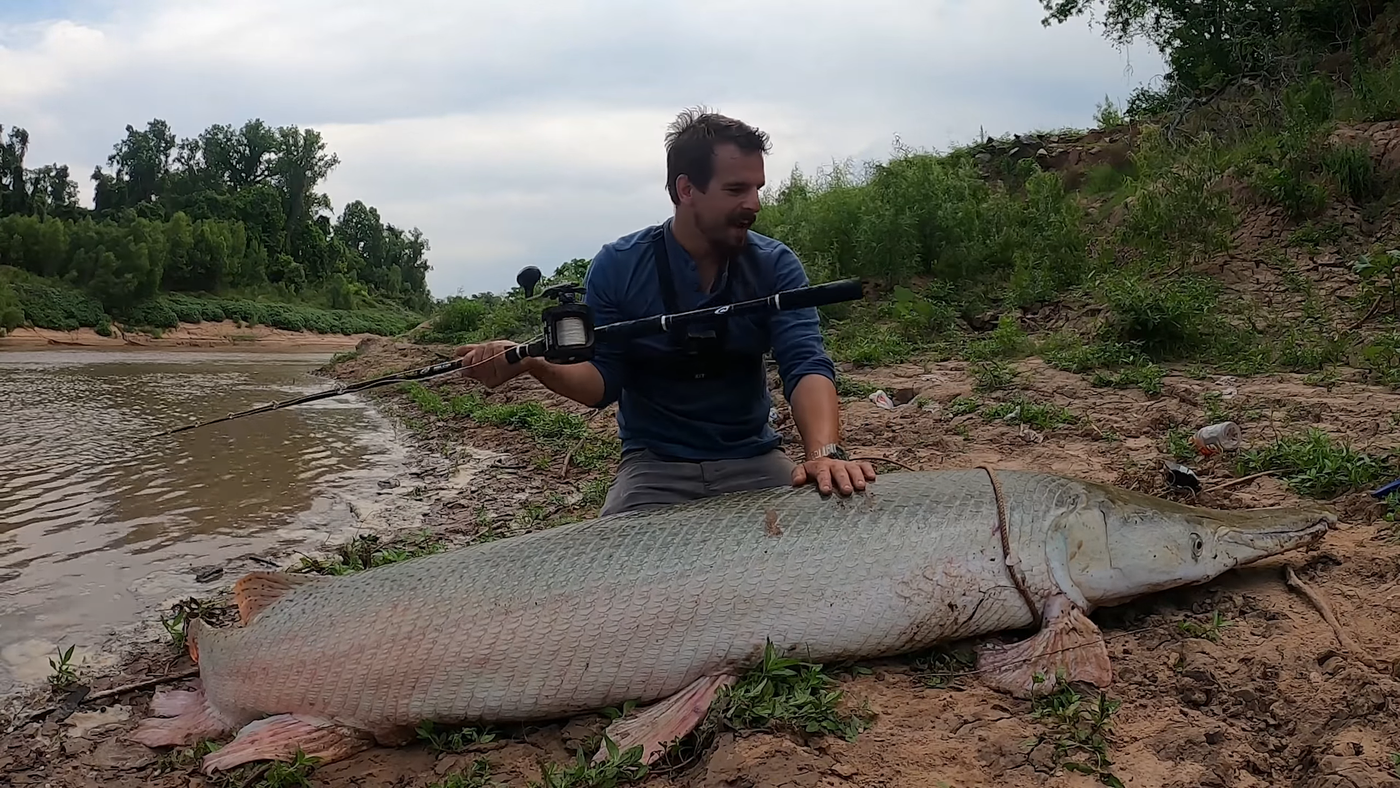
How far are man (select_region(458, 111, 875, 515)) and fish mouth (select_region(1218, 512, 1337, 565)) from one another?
4.22 ft

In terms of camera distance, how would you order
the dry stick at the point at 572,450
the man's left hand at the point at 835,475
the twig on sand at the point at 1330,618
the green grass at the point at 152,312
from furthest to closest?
the green grass at the point at 152,312 → the dry stick at the point at 572,450 → the man's left hand at the point at 835,475 → the twig on sand at the point at 1330,618

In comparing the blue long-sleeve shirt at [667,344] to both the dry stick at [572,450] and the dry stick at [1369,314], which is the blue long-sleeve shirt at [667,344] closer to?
the dry stick at [572,450]

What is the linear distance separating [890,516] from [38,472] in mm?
7512

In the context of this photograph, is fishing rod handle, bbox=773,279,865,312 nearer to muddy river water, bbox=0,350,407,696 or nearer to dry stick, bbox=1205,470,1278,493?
dry stick, bbox=1205,470,1278,493

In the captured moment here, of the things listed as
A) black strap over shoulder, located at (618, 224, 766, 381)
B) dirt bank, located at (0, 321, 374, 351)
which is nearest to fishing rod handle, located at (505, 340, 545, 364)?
black strap over shoulder, located at (618, 224, 766, 381)

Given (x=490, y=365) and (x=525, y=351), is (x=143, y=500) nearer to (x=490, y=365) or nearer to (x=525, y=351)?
(x=490, y=365)

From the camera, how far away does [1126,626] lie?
2723mm

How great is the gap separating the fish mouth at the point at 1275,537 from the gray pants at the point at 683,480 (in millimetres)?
1508

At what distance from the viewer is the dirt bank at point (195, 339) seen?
103 ft

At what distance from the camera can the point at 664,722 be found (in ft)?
7.76

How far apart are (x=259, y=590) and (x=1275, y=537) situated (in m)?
3.22

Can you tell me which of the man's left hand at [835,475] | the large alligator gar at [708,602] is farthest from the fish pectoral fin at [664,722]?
the man's left hand at [835,475]

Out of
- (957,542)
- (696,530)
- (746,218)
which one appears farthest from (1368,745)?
(746,218)

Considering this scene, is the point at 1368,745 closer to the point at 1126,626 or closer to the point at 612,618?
the point at 1126,626
